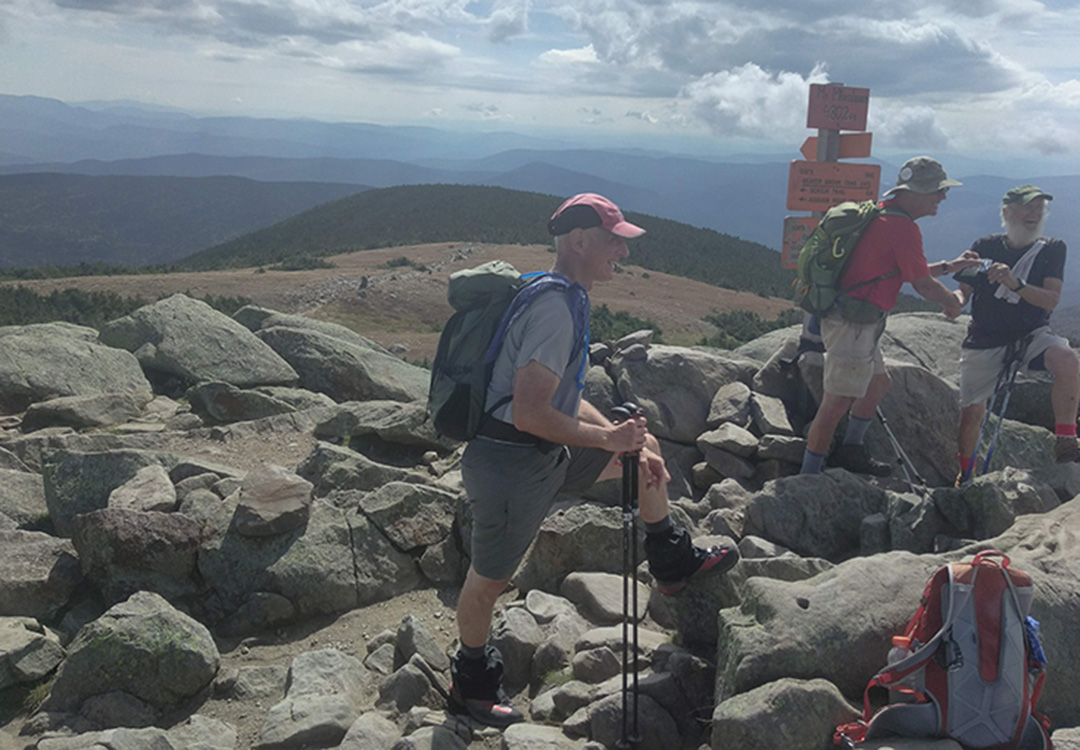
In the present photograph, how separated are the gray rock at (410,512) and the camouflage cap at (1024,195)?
5.45 meters

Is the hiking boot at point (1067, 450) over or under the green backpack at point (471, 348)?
under

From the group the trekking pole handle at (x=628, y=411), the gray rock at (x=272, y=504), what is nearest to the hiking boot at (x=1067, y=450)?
the trekking pole handle at (x=628, y=411)

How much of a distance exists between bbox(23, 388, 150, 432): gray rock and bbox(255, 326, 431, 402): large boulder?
8.74 ft

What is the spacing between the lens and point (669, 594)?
192 inches

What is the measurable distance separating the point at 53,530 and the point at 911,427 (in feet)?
27.6

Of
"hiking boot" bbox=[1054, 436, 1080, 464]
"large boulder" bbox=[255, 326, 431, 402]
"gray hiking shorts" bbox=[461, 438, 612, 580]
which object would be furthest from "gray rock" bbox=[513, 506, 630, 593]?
"large boulder" bbox=[255, 326, 431, 402]

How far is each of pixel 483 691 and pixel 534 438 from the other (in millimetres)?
1444

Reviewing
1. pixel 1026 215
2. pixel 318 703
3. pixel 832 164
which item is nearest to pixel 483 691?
pixel 318 703

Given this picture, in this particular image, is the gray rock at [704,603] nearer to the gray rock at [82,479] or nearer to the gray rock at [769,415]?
the gray rock at [769,415]

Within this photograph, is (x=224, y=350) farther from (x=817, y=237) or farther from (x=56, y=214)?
(x=56, y=214)

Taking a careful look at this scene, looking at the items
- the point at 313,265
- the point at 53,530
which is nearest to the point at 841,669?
the point at 53,530

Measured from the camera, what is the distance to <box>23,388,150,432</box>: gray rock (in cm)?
938

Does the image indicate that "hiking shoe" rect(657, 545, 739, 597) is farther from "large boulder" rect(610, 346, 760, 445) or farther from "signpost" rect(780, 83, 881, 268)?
"signpost" rect(780, 83, 881, 268)

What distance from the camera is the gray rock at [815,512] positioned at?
657 centimetres
